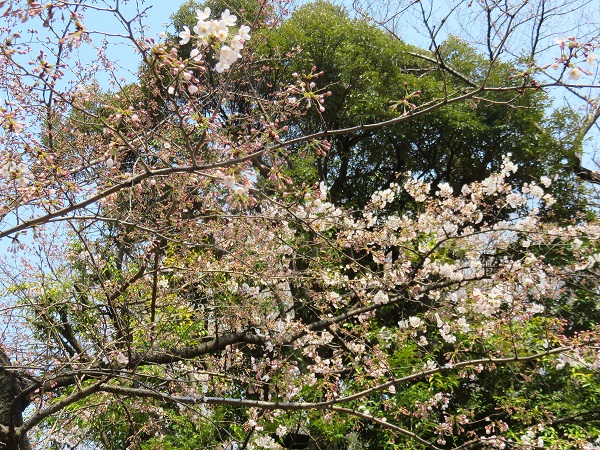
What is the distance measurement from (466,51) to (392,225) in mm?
4965

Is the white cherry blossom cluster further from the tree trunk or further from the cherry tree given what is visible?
the tree trunk

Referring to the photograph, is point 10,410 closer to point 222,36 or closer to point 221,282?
point 221,282

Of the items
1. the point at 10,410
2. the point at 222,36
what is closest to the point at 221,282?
the point at 10,410

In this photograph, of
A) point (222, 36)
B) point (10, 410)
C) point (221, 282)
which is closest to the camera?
point (222, 36)

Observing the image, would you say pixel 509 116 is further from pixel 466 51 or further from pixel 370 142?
pixel 370 142

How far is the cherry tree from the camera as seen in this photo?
2193 millimetres

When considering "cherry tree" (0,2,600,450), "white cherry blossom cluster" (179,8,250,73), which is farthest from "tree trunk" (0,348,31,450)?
"white cherry blossom cluster" (179,8,250,73)

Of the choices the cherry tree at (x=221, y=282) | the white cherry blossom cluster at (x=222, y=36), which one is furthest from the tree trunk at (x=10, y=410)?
the white cherry blossom cluster at (x=222, y=36)

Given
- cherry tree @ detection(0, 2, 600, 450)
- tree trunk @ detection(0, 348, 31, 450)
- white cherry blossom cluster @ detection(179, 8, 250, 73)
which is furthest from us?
tree trunk @ detection(0, 348, 31, 450)

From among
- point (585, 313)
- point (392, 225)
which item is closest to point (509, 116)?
point (585, 313)

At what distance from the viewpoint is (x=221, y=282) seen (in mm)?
4312

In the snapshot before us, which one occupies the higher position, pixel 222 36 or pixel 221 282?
pixel 222 36

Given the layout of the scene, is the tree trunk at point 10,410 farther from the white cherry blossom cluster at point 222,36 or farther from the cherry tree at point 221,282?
the white cherry blossom cluster at point 222,36

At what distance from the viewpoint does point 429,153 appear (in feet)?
25.8
